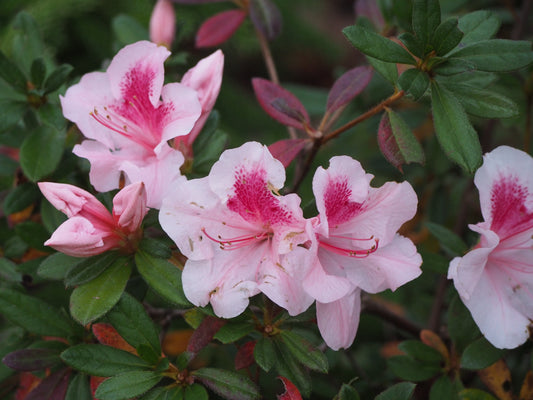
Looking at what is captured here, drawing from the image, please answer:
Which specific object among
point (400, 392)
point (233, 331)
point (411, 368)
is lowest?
point (411, 368)

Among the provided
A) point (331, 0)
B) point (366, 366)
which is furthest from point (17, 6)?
point (331, 0)

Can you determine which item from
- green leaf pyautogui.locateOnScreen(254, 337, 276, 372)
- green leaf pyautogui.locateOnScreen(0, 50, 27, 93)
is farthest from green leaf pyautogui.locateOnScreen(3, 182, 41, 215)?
green leaf pyautogui.locateOnScreen(254, 337, 276, 372)

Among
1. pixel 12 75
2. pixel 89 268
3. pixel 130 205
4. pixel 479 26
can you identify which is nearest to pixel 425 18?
pixel 479 26

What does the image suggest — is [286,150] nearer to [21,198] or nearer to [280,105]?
[280,105]

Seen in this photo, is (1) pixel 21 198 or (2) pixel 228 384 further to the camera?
(1) pixel 21 198

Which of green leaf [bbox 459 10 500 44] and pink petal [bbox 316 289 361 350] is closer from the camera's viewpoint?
pink petal [bbox 316 289 361 350]

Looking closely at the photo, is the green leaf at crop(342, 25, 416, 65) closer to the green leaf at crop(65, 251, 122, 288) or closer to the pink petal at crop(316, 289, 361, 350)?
the pink petal at crop(316, 289, 361, 350)
